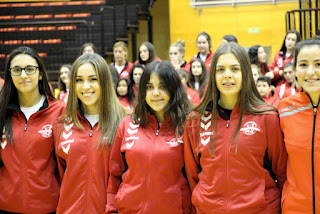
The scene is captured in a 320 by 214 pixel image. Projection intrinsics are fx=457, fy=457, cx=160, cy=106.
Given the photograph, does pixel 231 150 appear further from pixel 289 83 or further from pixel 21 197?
pixel 289 83

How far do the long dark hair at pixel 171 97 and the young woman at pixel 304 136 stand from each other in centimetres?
66

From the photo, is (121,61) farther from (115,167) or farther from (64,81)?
(115,167)

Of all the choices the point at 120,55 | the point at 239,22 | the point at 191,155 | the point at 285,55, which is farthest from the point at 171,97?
the point at 239,22

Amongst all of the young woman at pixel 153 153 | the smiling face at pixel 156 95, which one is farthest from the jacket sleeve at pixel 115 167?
the smiling face at pixel 156 95

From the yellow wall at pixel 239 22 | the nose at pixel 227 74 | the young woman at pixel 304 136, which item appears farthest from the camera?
the yellow wall at pixel 239 22

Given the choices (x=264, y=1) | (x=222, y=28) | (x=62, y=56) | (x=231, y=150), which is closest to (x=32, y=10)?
(x=62, y=56)

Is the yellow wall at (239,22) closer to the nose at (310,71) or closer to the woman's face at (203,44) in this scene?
the woman's face at (203,44)

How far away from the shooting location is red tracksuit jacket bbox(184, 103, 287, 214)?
102 inches

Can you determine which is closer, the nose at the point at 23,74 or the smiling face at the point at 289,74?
the nose at the point at 23,74

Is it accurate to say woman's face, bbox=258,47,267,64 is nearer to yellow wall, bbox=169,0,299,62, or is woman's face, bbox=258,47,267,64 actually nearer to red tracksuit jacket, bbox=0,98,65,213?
yellow wall, bbox=169,0,299,62

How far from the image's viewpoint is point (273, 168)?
2701mm

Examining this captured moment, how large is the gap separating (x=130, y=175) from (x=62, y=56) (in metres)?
7.24

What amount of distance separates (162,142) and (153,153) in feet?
0.33

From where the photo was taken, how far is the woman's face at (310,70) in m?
2.53
